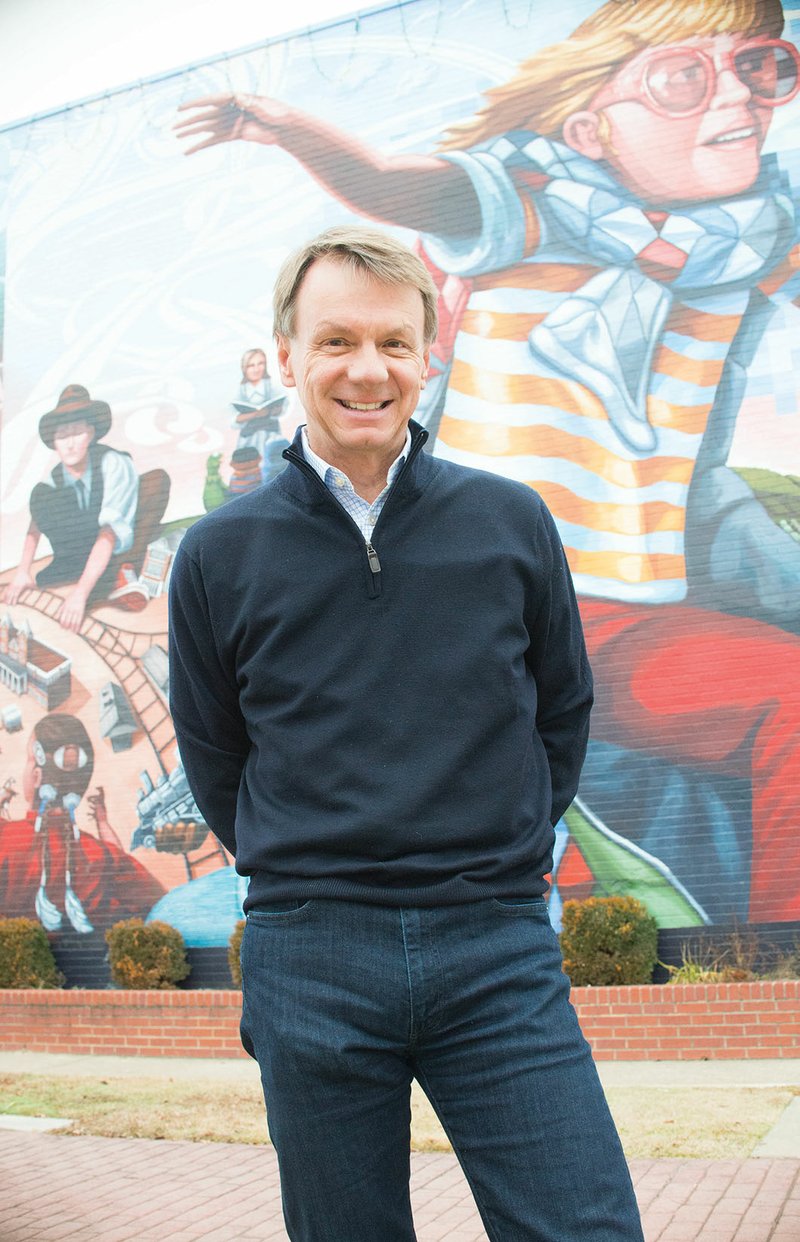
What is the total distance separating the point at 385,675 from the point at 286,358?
63 centimetres

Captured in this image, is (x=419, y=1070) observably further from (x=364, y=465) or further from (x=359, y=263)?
(x=359, y=263)

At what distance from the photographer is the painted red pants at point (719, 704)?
9.16m

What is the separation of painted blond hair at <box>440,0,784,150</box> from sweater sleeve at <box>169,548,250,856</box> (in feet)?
31.2

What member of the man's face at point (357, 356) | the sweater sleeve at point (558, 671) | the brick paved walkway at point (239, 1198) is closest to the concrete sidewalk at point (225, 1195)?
the brick paved walkway at point (239, 1198)

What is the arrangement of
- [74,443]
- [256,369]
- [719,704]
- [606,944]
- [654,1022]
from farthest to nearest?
[74,443] → [256,369] → [719,704] → [606,944] → [654,1022]

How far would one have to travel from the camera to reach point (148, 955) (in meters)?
10.3

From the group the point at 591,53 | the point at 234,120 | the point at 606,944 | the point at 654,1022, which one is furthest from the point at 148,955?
Answer: the point at 591,53

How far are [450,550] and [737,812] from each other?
779cm

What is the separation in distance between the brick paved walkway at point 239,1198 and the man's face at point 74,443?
729 cm

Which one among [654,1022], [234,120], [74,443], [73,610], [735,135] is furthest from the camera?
[74,443]

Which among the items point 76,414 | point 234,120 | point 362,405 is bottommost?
point 362,405

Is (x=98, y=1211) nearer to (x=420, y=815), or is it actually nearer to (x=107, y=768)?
(x=420, y=815)

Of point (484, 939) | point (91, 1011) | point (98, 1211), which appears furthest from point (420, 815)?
point (91, 1011)

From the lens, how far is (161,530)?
11.5m
